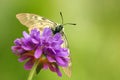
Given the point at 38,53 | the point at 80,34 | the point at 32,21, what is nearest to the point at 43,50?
the point at 38,53

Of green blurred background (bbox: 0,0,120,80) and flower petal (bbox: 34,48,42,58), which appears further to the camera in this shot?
green blurred background (bbox: 0,0,120,80)

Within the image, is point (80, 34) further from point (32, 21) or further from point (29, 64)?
point (29, 64)

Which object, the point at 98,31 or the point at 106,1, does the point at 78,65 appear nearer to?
the point at 98,31

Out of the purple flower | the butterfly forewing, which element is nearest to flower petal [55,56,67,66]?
the purple flower

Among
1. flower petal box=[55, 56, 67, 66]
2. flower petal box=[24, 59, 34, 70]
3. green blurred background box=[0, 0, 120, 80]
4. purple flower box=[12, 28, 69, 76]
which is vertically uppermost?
purple flower box=[12, 28, 69, 76]

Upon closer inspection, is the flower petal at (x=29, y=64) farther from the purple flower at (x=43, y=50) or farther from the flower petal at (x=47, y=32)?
the flower petal at (x=47, y=32)

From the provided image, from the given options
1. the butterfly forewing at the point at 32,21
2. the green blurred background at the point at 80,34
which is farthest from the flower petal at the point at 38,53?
the green blurred background at the point at 80,34

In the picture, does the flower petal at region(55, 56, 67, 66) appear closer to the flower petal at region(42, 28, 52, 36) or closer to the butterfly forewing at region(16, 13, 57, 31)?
the flower petal at region(42, 28, 52, 36)
